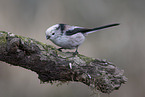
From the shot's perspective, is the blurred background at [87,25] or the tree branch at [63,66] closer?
the tree branch at [63,66]

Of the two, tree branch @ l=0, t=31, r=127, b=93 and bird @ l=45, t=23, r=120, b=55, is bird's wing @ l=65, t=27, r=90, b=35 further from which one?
tree branch @ l=0, t=31, r=127, b=93

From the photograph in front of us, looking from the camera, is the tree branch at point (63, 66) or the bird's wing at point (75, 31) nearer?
the tree branch at point (63, 66)

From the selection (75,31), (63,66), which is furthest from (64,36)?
(63,66)

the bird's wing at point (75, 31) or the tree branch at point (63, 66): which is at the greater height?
the bird's wing at point (75, 31)

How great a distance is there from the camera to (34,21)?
167 inches

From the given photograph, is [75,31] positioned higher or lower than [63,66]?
higher

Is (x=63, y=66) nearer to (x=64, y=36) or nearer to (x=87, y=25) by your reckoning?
(x=64, y=36)

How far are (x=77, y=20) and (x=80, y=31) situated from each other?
1.94 m

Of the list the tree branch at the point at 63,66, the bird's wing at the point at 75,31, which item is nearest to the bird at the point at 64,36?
the bird's wing at the point at 75,31

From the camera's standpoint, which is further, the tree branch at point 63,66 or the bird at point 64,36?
the bird at point 64,36

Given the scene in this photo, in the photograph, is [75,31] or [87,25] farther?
[87,25]

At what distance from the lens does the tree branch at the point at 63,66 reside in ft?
6.11

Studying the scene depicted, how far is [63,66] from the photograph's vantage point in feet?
6.73

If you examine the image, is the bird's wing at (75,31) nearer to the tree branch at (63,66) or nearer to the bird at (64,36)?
the bird at (64,36)
